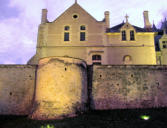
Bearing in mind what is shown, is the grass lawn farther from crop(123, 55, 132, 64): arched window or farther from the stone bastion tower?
crop(123, 55, 132, 64): arched window

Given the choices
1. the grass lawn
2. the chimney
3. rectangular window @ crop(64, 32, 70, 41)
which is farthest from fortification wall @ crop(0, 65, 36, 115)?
the chimney

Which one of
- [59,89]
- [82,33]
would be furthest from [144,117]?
[82,33]

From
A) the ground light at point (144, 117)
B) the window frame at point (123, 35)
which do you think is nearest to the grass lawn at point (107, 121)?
the ground light at point (144, 117)

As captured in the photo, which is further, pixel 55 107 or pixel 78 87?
pixel 78 87

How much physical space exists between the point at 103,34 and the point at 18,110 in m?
14.3

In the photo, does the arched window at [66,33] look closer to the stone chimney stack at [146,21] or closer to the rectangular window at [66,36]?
the rectangular window at [66,36]

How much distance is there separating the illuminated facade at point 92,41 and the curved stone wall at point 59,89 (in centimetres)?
810

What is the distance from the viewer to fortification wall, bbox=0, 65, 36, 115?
18.0 m

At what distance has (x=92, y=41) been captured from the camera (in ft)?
82.6

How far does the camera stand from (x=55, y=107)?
15.0m

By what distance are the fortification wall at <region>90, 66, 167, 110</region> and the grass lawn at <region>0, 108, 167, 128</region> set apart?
3.28 feet

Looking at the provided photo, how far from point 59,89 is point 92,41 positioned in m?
11.4

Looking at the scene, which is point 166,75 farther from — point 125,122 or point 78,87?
point 78,87

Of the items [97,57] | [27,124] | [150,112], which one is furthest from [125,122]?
[97,57]
